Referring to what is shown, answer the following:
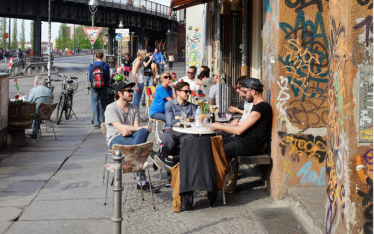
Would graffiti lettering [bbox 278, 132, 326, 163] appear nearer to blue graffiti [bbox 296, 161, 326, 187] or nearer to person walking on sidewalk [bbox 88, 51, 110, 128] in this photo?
blue graffiti [bbox 296, 161, 326, 187]

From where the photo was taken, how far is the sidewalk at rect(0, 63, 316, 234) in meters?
5.73

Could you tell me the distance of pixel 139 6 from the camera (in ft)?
206

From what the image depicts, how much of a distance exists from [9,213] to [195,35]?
69.5ft

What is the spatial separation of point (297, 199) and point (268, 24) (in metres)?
2.34

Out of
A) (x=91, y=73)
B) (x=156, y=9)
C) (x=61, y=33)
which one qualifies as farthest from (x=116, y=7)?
(x=61, y=33)

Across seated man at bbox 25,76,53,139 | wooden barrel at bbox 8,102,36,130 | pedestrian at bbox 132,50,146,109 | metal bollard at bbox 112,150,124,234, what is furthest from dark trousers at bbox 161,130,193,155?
pedestrian at bbox 132,50,146,109

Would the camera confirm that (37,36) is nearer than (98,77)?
No

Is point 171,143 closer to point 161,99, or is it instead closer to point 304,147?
point 304,147

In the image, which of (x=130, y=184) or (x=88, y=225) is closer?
(x=88, y=225)

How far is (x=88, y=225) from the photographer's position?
19.0 feet

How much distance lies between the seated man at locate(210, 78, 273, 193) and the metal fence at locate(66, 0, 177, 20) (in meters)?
42.7

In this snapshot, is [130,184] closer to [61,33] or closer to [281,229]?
[281,229]

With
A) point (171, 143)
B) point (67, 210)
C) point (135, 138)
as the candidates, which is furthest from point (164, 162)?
point (67, 210)

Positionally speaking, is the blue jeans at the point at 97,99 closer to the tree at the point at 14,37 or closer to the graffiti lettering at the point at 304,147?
the graffiti lettering at the point at 304,147
